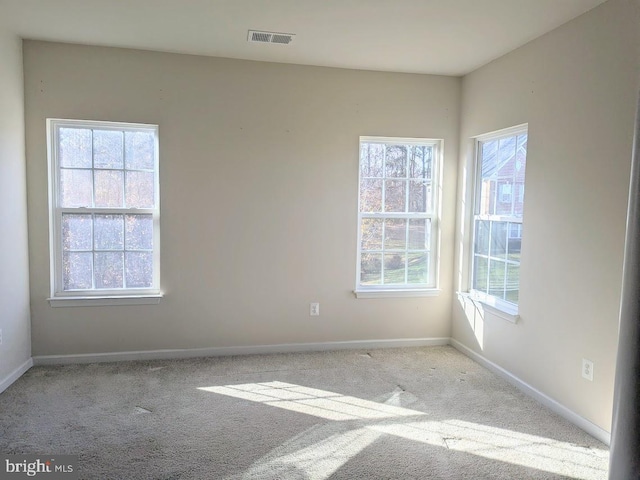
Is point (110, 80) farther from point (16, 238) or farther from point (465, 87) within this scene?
point (465, 87)

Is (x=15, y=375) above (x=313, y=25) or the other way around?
the other way around

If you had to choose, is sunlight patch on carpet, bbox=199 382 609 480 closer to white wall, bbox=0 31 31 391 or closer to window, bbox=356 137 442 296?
window, bbox=356 137 442 296

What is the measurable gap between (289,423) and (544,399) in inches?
72.3

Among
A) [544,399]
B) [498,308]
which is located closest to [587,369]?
[544,399]

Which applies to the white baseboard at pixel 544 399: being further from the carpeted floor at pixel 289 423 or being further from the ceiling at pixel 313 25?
the ceiling at pixel 313 25

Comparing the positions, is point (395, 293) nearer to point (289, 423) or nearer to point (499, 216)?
point (499, 216)

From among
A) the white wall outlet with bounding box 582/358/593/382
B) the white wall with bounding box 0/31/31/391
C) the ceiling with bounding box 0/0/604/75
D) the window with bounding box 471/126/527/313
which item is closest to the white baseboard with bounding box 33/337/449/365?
the white wall with bounding box 0/31/31/391

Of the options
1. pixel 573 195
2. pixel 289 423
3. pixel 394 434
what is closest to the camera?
pixel 394 434

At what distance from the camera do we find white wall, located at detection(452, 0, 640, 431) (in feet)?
8.50

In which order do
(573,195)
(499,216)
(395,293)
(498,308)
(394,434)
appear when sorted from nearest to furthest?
(394,434), (573,195), (498,308), (499,216), (395,293)

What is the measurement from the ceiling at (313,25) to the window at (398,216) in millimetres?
856

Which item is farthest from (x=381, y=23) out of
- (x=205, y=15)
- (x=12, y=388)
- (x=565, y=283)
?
Answer: (x=12, y=388)

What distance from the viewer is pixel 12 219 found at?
3.37m

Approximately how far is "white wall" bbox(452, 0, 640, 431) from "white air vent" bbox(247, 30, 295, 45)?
1.80m
